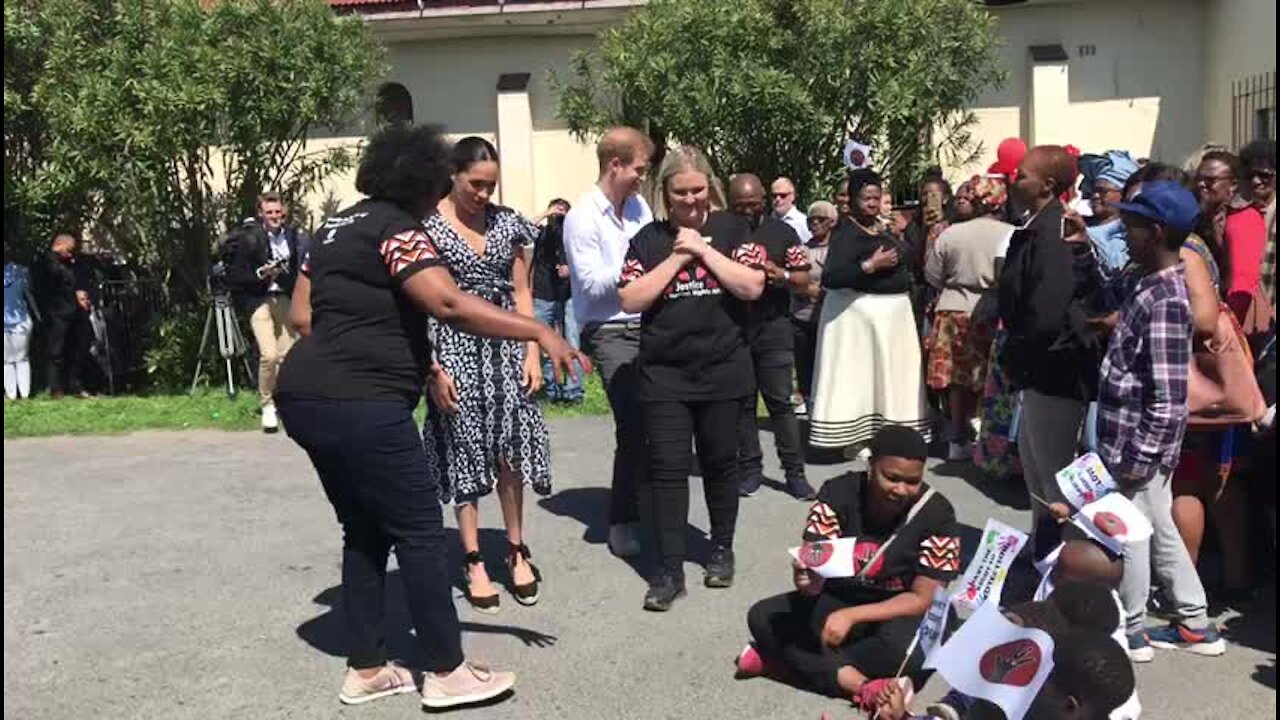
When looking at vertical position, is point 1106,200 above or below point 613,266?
above

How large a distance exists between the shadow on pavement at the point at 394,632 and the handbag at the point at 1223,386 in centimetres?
254

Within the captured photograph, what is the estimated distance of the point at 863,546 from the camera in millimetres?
4387

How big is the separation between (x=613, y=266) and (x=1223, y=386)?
249cm

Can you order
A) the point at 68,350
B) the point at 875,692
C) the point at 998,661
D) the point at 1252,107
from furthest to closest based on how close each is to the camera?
1. the point at 1252,107
2. the point at 68,350
3. the point at 875,692
4. the point at 998,661

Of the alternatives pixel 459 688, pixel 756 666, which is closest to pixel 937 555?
pixel 756 666

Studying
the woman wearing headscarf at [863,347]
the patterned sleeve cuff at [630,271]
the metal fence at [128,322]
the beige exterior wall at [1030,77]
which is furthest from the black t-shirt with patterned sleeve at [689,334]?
the beige exterior wall at [1030,77]

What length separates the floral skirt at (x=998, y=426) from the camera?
728 centimetres

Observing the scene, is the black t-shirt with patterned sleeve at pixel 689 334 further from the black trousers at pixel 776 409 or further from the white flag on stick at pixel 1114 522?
the black trousers at pixel 776 409

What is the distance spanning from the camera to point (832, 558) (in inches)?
169

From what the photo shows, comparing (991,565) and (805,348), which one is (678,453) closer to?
(991,565)

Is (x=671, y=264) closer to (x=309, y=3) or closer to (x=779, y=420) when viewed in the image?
(x=779, y=420)

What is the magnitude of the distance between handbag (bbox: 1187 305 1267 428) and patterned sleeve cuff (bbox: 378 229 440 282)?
8.83 feet

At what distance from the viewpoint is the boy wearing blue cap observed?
14.4 ft

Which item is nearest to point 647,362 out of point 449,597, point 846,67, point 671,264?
point 671,264
